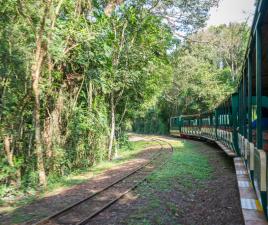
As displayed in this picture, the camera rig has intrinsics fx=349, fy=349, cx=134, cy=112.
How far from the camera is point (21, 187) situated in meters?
10.9

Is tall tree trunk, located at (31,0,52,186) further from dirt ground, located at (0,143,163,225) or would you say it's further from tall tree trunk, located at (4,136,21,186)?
dirt ground, located at (0,143,163,225)

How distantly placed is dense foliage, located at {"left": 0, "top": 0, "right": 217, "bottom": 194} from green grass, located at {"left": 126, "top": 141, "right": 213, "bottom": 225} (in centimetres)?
364

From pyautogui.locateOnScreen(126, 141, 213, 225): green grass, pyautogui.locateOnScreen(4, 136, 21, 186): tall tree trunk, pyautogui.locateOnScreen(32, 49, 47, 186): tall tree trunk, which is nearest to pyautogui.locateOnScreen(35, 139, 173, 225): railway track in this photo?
pyautogui.locateOnScreen(126, 141, 213, 225): green grass

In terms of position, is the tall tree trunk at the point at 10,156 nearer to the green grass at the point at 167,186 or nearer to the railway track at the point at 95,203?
the railway track at the point at 95,203

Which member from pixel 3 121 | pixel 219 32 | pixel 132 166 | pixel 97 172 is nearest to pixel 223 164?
pixel 132 166

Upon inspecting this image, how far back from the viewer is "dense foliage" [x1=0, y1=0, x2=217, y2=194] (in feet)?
36.0

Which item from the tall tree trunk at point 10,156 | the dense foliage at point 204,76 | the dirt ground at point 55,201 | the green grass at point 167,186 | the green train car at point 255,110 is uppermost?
the dense foliage at point 204,76

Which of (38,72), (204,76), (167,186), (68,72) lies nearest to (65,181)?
(167,186)

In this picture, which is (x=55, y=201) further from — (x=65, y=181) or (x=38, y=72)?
(x=38, y=72)

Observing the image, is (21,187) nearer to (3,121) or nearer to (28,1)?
(3,121)

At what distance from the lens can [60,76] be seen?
13719 mm

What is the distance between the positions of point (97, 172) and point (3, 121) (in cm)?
475

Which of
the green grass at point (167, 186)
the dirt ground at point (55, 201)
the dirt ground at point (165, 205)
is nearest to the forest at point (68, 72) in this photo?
the dirt ground at point (55, 201)

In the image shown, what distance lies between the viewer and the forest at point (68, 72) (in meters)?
11.0
